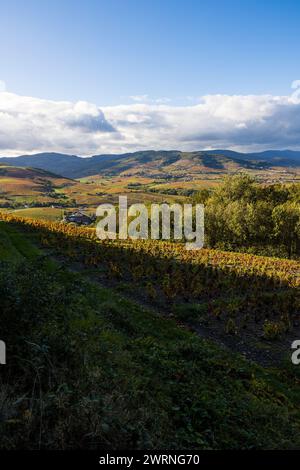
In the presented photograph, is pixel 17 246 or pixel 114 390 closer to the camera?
→ pixel 114 390

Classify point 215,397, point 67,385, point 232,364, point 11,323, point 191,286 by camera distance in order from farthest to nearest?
point 191,286, point 232,364, point 215,397, point 11,323, point 67,385

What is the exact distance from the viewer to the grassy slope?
550cm

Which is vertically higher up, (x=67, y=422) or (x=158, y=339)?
(x=67, y=422)

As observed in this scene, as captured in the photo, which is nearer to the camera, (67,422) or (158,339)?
(67,422)

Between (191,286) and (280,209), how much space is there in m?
32.6

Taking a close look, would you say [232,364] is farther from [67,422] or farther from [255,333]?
[67,422]

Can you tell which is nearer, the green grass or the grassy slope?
the grassy slope

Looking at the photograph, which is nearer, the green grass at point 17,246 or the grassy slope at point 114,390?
the grassy slope at point 114,390

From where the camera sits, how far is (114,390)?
6887 mm

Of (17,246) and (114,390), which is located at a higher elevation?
(114,390)

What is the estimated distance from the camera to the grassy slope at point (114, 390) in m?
5.50
